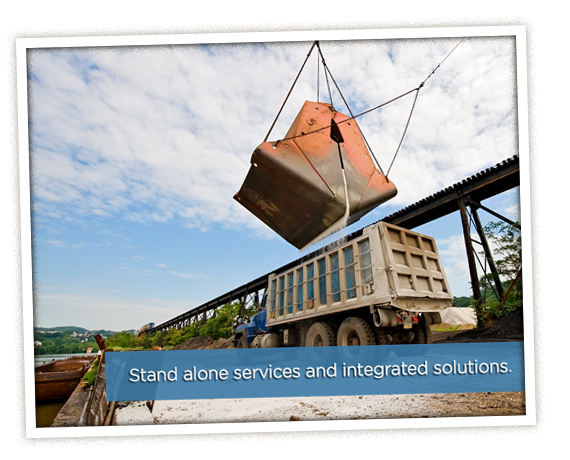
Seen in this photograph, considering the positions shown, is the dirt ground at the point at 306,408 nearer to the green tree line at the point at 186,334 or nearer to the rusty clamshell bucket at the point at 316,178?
the green tree line at the point at 186,334

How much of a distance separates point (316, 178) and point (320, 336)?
3.19m

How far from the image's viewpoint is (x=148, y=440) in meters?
4.11

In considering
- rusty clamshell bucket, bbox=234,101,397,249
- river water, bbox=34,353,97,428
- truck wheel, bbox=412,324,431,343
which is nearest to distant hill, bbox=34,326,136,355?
river water, bbox=34,353,97,428

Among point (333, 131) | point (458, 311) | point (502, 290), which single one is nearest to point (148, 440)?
point (333, 131)

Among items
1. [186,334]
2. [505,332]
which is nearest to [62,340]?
[186,334]

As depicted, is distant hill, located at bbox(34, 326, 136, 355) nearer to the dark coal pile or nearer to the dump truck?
the dump truck

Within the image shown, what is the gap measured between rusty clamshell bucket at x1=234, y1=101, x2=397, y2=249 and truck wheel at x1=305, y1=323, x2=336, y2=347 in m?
1.86

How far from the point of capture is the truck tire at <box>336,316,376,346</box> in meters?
5.07

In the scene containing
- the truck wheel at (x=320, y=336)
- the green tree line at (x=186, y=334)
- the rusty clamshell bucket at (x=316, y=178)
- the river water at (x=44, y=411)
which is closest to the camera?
the rusty clamshell bucket at (x=316, y=178)

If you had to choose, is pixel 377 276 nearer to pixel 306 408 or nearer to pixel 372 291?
pixel 372 291

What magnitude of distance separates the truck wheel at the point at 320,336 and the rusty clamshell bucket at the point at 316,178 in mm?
1859

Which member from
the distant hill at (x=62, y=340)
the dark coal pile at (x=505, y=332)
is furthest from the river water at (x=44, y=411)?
the dark coal pile at (x=505, y=332)

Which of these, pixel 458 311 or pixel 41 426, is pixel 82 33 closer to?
pixel 41 426

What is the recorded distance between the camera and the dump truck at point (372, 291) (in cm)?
504
